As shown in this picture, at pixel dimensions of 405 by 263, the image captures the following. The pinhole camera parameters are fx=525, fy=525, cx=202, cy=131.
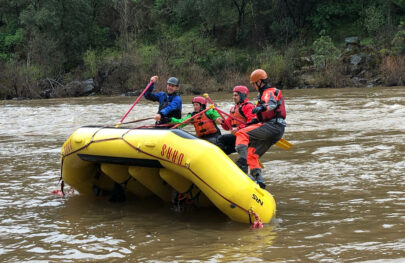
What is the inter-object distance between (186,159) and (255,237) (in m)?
1.01

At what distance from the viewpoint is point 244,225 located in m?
5.08

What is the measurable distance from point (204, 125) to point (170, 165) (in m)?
1.57

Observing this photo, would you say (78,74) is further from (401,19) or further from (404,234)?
(404,234)

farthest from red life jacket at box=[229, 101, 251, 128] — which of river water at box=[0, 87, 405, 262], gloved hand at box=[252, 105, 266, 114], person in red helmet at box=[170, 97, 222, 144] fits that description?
river water at box=[0, 87, 405, 262]

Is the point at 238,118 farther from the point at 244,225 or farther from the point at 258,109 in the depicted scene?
the point at 244,225

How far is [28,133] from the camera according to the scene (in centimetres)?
1418

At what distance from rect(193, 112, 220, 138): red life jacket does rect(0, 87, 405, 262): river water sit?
1068 millimetres

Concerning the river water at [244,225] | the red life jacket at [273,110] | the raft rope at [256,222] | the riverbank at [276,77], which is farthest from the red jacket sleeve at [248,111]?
the riverbank at [276,77]

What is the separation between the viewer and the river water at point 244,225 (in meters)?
4.14

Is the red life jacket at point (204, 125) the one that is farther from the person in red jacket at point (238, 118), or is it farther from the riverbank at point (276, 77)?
the riverbank at point (276, 77)

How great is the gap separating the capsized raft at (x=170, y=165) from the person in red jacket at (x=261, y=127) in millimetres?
673

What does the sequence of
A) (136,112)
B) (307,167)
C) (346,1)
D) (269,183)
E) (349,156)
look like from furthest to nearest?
(346,1)
(136,112)
(349,156)
(307,167)
(269,183)

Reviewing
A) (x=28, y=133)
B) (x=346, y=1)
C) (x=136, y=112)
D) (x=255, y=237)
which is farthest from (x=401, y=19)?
(x=255, y=237)

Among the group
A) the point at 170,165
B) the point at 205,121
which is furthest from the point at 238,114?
the point at 170,165
